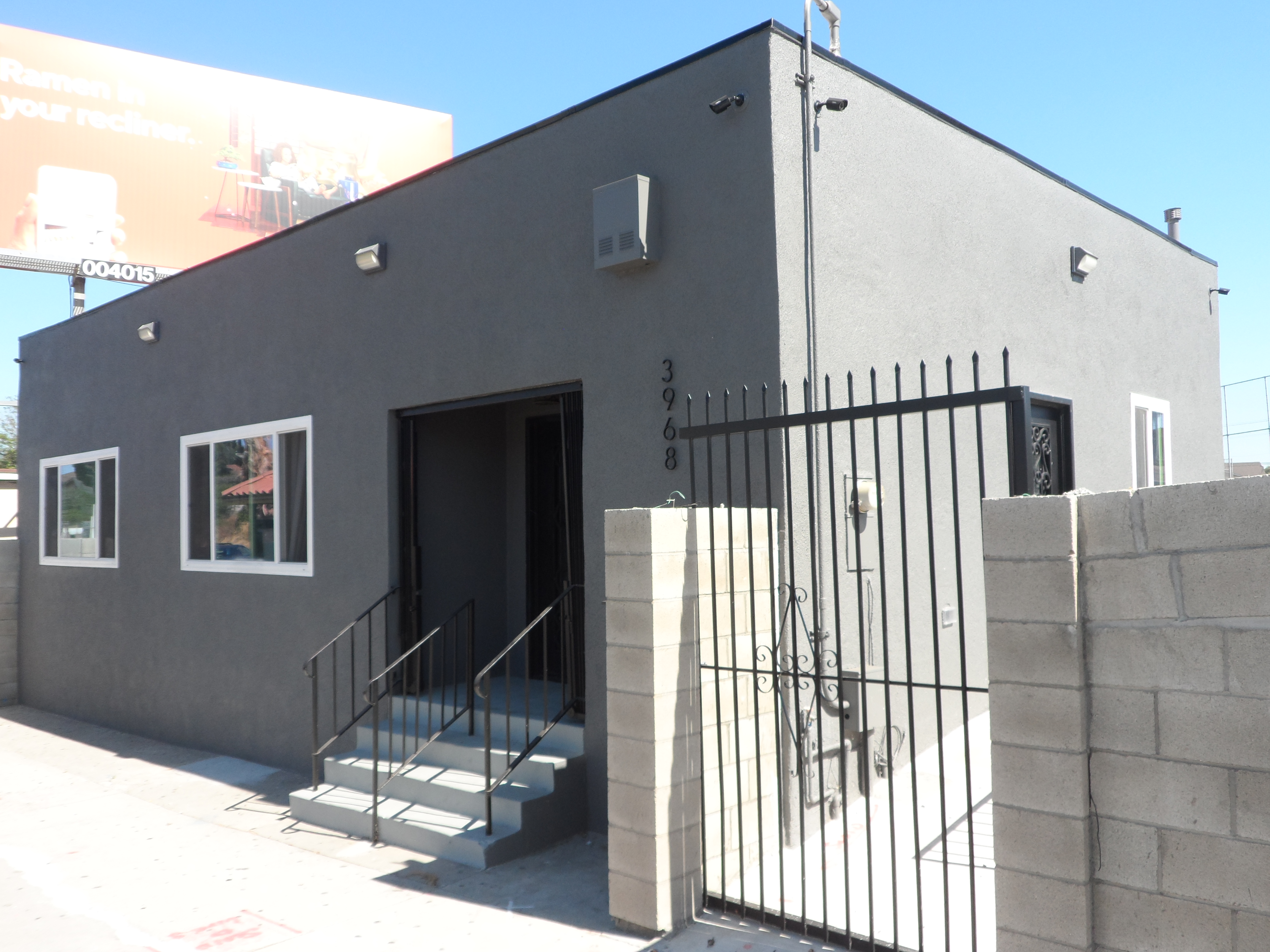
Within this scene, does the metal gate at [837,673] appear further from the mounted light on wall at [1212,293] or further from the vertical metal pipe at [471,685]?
the mounted light on wall at [1212,293]

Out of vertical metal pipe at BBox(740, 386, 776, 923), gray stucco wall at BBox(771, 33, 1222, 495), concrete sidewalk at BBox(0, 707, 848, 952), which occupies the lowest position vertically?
concrete sidewalk at BBox(0, 707, 848, 952)

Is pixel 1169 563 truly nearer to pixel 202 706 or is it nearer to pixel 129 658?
pixel 202 706

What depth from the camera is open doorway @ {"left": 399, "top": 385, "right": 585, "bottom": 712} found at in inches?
268

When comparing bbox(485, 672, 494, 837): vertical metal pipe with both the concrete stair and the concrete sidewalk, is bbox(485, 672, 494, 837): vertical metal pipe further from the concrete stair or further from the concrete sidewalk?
the concrete sidewalk

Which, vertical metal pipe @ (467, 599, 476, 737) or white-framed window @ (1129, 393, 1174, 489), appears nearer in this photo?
vertical metal pipe @ (467, 599, 476, 737)

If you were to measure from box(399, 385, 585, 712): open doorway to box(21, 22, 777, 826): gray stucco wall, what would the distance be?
0.86 feet

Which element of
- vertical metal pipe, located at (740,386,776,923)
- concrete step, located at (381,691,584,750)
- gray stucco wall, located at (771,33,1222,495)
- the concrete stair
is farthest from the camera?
concrete step, located at (381,691,584,750)

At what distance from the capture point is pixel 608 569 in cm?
429

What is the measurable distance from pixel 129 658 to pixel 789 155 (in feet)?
26.5

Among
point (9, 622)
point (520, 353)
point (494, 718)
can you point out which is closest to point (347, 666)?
point (494, 718)

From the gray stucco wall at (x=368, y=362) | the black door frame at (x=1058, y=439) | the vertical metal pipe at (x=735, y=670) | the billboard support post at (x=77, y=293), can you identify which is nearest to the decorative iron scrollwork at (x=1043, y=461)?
the black door frame at (x=1058, y=439)

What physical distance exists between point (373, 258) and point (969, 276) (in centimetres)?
399

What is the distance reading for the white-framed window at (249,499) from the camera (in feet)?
24.8

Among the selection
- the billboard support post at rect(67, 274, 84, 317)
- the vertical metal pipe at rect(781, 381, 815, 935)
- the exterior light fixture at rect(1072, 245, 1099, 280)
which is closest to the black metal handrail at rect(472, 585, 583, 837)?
the vertical metal pipe at rect(781, 381, 815, 935)
